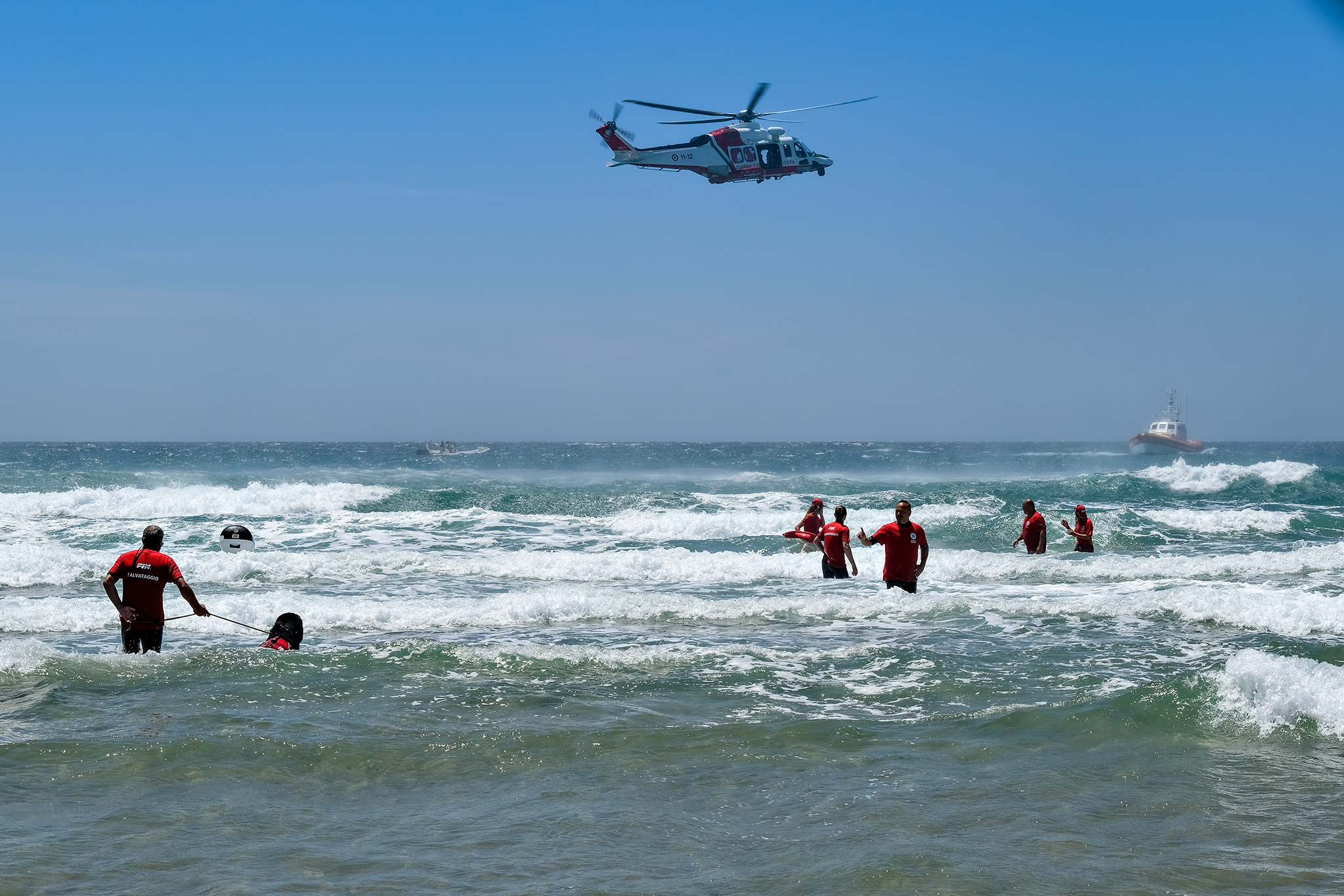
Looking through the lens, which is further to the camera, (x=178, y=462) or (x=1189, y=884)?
(x=178, y=462)

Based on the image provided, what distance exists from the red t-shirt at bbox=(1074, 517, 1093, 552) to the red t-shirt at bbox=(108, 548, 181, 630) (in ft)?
51.3

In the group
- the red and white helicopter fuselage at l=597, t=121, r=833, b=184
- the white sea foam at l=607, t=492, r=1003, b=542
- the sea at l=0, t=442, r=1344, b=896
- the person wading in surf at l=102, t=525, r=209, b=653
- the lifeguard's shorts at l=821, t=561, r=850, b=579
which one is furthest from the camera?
the white sea foam at l=607, t=492, r=1003, b=542

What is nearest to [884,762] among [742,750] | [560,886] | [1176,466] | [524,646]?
[742,750]

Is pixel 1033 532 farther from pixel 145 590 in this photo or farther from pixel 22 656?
pixel 22 656

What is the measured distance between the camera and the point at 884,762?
273 inches

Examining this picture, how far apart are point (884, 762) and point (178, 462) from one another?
81300mm

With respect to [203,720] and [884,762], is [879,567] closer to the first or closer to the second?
[884,762]

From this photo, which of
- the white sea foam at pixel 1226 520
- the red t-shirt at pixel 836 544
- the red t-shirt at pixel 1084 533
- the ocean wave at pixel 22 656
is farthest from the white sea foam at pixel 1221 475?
the ocean wave at pixel 22 656

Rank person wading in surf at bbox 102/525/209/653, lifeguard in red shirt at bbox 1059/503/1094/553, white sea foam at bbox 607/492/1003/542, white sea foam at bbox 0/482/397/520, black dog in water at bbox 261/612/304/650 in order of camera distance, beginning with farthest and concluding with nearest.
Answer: white sea foam at bbox 0/482/397/520
white sea foam at bbox 607/492/1003/542
lifeguard in red shirt at bbox 1059/503/1094/553
black dog in water at bbox 261/612/304/650
person wading in surf at bbox 102/525/209/653

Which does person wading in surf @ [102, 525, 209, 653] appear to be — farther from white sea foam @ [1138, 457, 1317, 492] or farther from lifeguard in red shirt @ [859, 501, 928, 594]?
white sea foam @ [1138, 457, 1317, 492]

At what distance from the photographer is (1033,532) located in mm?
17531

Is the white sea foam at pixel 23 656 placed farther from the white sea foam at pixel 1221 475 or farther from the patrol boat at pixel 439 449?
the patrol boat at pixel 439 449

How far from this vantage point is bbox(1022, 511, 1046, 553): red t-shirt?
17438mm

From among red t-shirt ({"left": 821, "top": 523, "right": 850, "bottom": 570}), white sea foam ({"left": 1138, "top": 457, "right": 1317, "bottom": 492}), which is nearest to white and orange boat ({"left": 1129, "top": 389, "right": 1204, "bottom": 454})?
white sea foam ({"left": 1138, "top": 457, "right": 1317, "bottom": 492})
